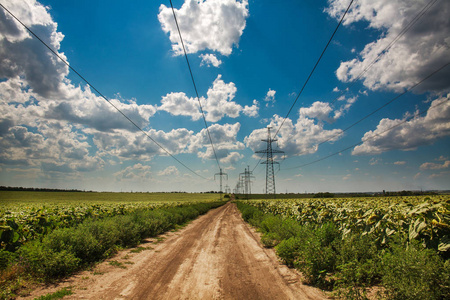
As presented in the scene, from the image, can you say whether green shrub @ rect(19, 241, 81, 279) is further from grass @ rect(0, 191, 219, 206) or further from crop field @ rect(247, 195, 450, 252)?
grass @ rect(0, 191, 219, 206)

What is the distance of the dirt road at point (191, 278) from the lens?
4.76 meters

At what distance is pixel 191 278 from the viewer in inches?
227

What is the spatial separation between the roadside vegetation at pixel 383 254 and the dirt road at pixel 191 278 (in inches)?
28.9

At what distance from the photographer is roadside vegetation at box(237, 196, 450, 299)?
3.14 metres

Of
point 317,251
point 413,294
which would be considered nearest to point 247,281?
point 317,251

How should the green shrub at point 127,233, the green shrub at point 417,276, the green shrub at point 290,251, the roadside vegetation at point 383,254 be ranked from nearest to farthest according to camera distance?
1. the green shrub at point 417,276
2. the roadside vegetation at point 383,254
3. the green shrub at point 290,251
4. the green shrub at point 127,233

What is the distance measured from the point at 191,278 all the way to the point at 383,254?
4736 mm

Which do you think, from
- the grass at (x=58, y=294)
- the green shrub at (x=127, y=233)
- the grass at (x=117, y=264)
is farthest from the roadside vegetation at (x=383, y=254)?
the green shrub at (x=127, y=233)

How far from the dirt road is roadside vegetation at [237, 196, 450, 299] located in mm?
734

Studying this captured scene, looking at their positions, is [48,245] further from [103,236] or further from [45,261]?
[103,236]

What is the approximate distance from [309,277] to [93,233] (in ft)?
25.8

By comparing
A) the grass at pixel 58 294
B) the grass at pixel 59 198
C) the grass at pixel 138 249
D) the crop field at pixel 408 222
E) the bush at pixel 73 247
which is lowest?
the grass at pixel 59 198

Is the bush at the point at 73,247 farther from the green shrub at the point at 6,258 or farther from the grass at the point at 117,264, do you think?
the grass at the point at 117,264

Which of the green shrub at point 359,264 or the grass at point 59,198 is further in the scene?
the grass at point 59,198
